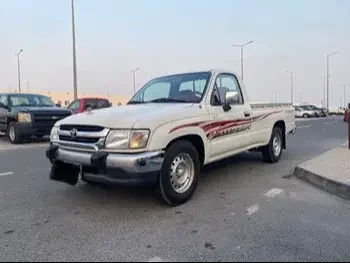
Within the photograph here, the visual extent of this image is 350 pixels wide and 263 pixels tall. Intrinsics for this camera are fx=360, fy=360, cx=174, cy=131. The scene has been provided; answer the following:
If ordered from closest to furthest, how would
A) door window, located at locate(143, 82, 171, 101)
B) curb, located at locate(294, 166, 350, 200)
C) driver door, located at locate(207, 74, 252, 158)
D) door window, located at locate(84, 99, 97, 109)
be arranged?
curb, located at locate(294, 166, 350, 200) < driver door, located at locate(207, 74, 252, 158) < door window, located at locate(143, 82, 171, 101) < door window, located at locate(84, 99, 97, 109)

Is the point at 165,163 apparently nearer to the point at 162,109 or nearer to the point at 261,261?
the point at 162,109

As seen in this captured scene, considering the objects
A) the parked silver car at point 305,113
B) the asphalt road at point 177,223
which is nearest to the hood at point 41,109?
the asphalt road at point 177,223

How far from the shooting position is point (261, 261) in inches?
125

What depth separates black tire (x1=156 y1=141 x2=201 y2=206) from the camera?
14.7 ft

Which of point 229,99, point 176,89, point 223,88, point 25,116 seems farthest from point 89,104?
point 229,99

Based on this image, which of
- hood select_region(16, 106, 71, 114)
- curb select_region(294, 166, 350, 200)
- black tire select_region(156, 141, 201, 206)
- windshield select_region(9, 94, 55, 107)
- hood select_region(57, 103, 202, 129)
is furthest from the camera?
windshield select_region(9, 94, 55, 107)

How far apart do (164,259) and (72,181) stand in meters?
2.08

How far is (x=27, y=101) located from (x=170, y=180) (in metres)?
10.5

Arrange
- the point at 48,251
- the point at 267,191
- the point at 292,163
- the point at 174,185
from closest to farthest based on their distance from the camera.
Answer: the point at 48,251 → the point at 174,185 → the point at 267,191 → the point at 292,163

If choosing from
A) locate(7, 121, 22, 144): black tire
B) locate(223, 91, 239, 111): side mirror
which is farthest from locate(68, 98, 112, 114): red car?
locate(223, 91, 239, 111): side mirror

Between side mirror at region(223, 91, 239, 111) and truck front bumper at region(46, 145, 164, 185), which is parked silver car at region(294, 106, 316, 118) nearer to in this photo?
side mirror at region(223, 91, 239, 111)

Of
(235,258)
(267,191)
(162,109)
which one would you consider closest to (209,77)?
(162,109)

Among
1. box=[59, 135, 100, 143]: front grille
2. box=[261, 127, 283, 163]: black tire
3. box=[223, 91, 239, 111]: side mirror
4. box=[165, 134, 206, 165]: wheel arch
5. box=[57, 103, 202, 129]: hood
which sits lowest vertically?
→ box=[261, 127, 283, 163]: black tire

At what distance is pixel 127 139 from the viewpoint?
13.9ft
